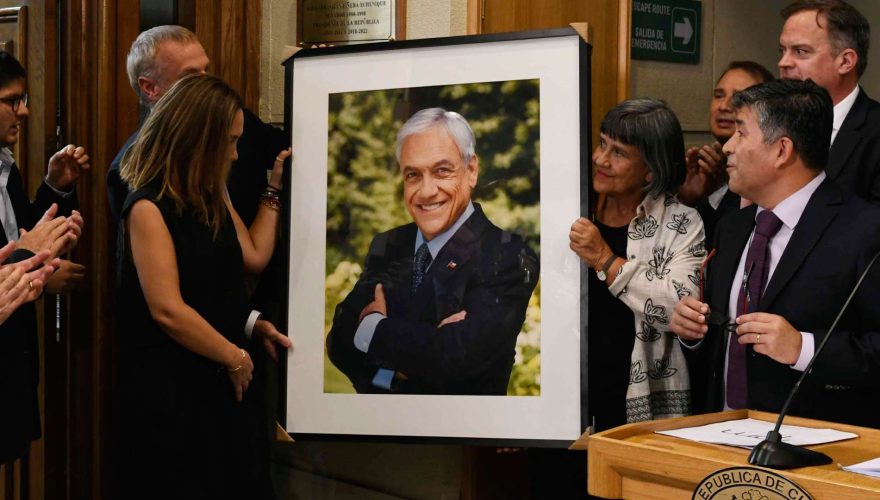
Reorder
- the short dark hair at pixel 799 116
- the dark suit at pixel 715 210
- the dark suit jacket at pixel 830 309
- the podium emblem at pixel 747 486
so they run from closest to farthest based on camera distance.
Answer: the podium emblem at pixel 747 486
the dark suit jacket at pixel 830 309
the short dark hair at pixel 799 116
the dark suit at pixel 715 210

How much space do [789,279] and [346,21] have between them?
1.79m

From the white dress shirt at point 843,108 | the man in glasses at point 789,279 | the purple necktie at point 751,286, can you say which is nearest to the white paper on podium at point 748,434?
the man in glasses at point 789,279

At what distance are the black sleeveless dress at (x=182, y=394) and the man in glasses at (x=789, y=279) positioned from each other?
1191 mm

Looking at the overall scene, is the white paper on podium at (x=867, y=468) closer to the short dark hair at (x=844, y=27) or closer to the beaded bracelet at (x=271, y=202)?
the short dark hair at (x=844, y=27)

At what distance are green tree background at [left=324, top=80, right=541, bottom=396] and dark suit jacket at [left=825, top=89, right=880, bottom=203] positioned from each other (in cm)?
82

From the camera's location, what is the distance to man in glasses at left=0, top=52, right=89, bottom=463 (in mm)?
2674

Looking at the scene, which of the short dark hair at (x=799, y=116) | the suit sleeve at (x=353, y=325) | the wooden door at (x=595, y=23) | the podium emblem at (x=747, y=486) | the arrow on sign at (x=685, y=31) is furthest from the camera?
the arrow on sign at (x=685, y=31)

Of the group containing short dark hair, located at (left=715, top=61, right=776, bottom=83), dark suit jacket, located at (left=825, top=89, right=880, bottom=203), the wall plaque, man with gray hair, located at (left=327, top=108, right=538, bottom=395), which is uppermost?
the wall plaque

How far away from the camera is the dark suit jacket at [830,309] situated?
7.16ft

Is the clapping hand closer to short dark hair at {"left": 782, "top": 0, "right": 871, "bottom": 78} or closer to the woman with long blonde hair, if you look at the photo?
the woman with long blonde hair

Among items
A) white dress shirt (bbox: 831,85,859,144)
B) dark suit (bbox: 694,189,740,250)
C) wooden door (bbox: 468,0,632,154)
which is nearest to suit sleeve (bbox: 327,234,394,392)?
wooden door (bbox: 468,0,632,154)

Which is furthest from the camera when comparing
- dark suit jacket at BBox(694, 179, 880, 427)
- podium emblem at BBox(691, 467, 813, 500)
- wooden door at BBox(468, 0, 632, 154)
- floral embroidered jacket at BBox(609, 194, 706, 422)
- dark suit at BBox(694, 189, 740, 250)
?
wooden door at BBox(468, 0, 632, 154)

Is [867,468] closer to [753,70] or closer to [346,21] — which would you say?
[753,70]

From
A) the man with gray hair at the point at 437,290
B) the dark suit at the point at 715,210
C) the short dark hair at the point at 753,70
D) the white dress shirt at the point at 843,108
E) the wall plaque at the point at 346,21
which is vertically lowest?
the man with gray hair at the point at 437,290
